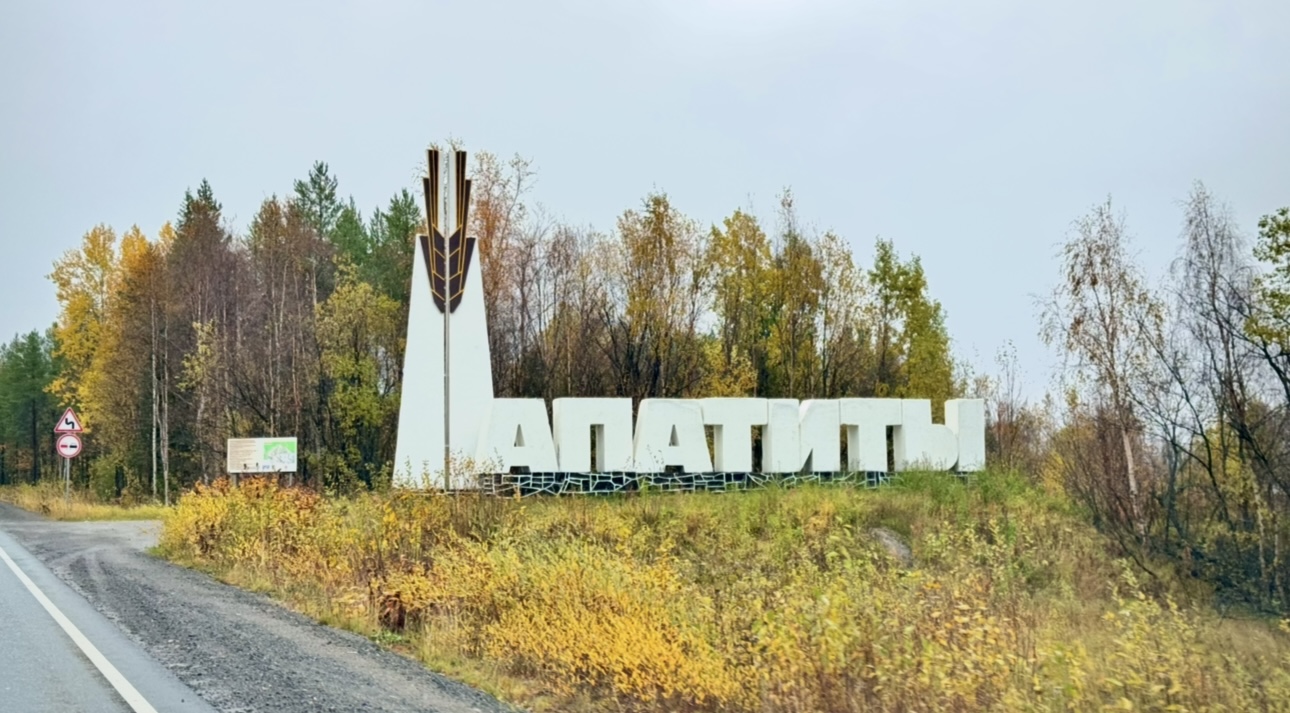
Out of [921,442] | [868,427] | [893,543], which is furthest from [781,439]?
[893,543]

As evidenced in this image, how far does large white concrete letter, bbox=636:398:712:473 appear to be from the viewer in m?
28.6

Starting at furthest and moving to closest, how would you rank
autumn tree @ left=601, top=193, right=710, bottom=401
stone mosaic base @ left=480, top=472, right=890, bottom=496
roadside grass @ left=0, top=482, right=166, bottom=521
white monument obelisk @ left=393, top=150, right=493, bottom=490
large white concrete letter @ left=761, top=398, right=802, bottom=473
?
autumn tree @ left=601, top=193, right=710, bottom=401 < roadside grass @ left=0, top=482, right=166, bottom=521 < large white concrete letter @ left=761, top=398, right=802, bottom=473 < stone mosaic base @ left=480, top=472, right=890, bottom=496 < white monument obelisk @ left=393, top=150, right=493, bottom=490

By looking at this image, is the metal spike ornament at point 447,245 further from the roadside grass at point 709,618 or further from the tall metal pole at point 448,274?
the roadside grass at point 709,618

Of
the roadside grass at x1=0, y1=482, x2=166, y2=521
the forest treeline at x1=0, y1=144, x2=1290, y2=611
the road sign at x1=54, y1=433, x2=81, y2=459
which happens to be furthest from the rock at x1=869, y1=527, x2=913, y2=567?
the road sign at x1=54, y1=433, x2=81, y2=459

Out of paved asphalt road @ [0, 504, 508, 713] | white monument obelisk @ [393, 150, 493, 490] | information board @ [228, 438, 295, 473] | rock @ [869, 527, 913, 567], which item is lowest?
rock @ [869, 527, 913, 567]

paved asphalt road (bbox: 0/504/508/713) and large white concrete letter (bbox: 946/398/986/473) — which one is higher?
large white concrete letter (bbox: 946/398/986/473)

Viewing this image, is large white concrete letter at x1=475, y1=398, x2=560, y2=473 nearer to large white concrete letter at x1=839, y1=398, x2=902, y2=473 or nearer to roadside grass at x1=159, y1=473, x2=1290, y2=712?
roadside grass at x1=159, y1=473, x2=1290, y2=712

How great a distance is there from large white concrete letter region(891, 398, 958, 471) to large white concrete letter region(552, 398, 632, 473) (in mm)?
7955

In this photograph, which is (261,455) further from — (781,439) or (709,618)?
(709,618)

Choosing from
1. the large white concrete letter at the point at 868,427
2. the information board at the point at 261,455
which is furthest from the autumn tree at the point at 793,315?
the information board at the point at 261,455

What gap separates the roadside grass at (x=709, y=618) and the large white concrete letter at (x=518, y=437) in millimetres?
8269

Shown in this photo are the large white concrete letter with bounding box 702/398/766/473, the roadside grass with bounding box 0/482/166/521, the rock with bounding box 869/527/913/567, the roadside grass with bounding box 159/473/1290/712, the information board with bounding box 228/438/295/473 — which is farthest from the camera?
the roadside grass with bounding box 0/482/166/521

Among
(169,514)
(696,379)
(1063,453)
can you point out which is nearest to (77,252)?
(696,379)

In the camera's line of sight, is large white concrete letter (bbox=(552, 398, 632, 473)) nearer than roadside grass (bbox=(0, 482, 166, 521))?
Yes
